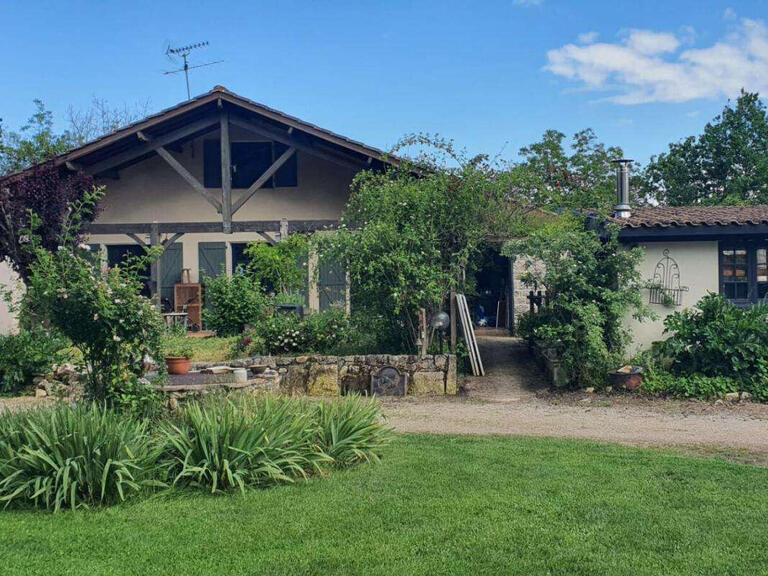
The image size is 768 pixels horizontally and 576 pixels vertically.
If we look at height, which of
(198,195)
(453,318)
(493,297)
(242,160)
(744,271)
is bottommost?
(453,318)

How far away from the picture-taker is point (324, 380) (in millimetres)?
11508

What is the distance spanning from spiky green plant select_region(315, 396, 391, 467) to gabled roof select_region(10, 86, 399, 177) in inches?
350

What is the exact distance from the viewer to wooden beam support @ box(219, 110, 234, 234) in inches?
651

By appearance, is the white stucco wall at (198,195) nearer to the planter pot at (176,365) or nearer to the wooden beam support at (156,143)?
the wooden beam support at (156,143)

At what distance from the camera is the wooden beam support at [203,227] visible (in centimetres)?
1723

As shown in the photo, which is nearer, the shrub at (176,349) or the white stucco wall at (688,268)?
the shrub at (176,349)

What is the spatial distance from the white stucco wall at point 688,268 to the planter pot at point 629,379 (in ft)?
3.97

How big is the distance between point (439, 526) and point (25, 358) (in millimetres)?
8312

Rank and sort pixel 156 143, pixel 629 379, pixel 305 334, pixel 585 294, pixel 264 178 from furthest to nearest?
pixel 156 143 < pixel 264 178 < pixel 305 334 < pixel 585 294 < pixel 629 379

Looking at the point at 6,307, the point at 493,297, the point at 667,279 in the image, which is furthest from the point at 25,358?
the point at 493,297

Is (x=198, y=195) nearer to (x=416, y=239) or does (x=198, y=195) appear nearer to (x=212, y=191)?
(x=212, y=191)

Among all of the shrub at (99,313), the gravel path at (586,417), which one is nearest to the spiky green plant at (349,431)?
the gravel path at (586,417)

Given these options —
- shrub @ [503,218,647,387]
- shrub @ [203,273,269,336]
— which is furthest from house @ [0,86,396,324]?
shrub @ [503,218,647,387]

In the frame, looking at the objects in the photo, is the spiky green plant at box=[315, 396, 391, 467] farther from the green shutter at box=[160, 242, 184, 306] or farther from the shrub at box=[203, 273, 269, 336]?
the green shutter at box=[160, 242, 184, 306]
